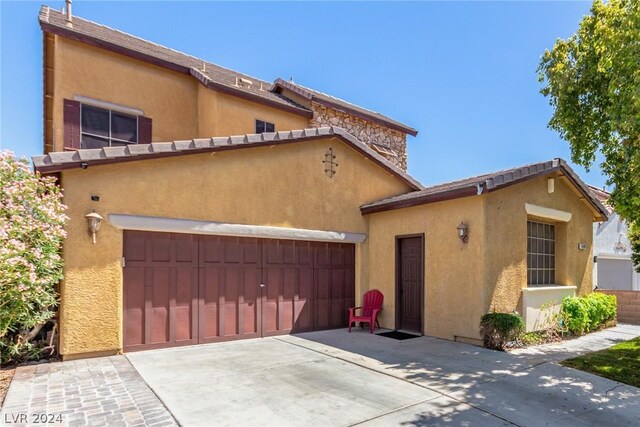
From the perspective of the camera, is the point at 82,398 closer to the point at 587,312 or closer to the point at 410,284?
the point at 410,284

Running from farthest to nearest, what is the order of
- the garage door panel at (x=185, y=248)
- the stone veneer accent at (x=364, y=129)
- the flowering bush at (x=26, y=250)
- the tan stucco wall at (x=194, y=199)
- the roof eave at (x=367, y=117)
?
the stone veneer accent at (x=364, y=129) < the roof eave at (x=367, y=117) < the garage door panel at (x=185, y=248) < the tan stucco wall at (x=194, y=199) < the flowering bush at (x=26, y=250)

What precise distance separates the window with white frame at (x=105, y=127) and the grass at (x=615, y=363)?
510 inches

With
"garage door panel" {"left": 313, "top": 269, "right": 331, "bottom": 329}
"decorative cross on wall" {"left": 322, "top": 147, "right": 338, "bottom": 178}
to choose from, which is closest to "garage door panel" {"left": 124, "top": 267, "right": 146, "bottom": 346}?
"garage door panel" {"left": 313, "top": 269, "right": 331, "bottom": 329}

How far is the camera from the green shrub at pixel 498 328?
8070mm

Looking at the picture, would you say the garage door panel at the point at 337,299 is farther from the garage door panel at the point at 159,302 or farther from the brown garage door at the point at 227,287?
the garage door panel at the point at 159,302

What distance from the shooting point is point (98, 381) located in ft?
19.4

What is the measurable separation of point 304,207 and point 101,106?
688cm

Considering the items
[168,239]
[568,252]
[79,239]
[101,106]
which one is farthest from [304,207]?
[568,252]

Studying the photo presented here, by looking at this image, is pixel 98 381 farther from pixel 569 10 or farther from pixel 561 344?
pixel 569 10

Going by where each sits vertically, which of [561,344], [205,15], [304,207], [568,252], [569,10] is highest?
[205,15]

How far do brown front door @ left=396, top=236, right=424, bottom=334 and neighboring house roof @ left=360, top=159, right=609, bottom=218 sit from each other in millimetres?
1107

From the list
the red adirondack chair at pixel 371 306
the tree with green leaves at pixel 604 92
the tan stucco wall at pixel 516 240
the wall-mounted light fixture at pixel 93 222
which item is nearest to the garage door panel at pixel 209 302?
the wall-mounted light fixture at pixel 93 222

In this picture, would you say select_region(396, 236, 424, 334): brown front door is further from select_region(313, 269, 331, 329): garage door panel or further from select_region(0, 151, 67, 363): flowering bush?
select_region(0, 151, 67, 363): flowering bush

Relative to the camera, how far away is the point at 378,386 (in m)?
5.80
